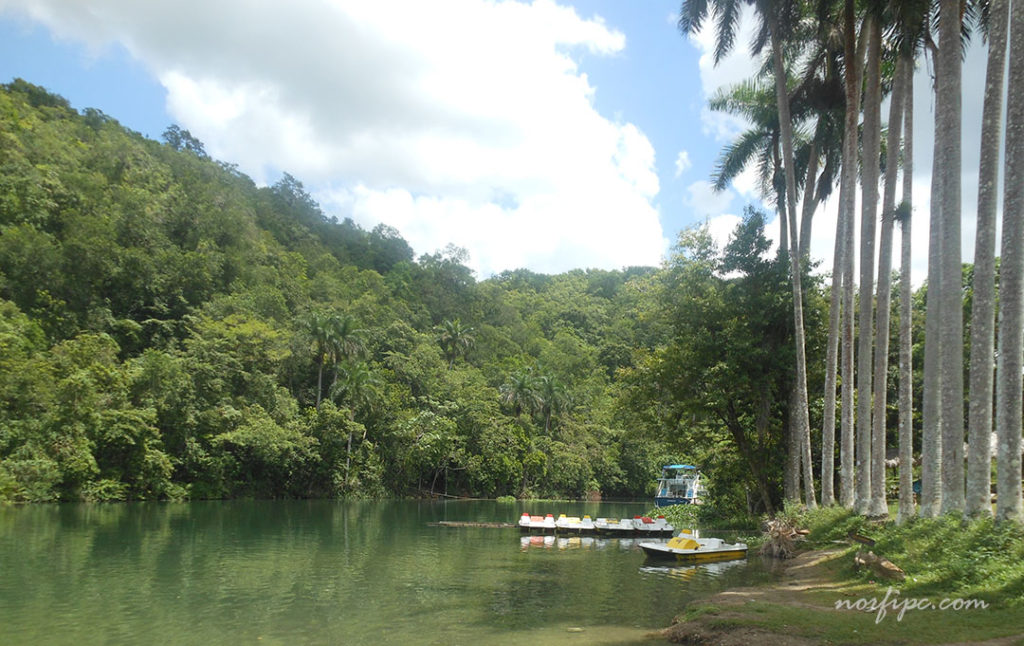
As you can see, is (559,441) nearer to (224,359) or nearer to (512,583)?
(224,359)

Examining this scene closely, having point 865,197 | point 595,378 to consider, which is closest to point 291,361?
point 595,378

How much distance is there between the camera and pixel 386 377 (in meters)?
73.6

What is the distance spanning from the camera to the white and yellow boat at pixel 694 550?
24.0 m

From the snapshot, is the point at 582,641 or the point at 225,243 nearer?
the point at 582,641

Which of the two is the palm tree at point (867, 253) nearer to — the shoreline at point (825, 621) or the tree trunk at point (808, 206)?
the shoreline at point (825, 621)

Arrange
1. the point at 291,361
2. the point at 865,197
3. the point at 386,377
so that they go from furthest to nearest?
1. the point at 386,377
2. the point at 291,361
3. the point at 865,197

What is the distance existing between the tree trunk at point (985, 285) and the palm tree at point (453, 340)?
74735 millimetres

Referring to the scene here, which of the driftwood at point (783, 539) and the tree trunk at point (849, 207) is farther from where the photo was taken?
the driftwood at point (783, 539)

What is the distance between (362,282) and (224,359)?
3555 cm

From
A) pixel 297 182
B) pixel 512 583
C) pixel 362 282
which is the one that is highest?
pixel 297 182

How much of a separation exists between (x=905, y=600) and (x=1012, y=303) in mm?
5904

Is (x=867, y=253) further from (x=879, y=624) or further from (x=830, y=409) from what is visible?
(x=879, y=624)

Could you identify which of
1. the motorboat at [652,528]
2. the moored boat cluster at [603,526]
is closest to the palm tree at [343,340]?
the moored boat cluster at [603,526]

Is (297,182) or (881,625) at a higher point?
(297,182)
